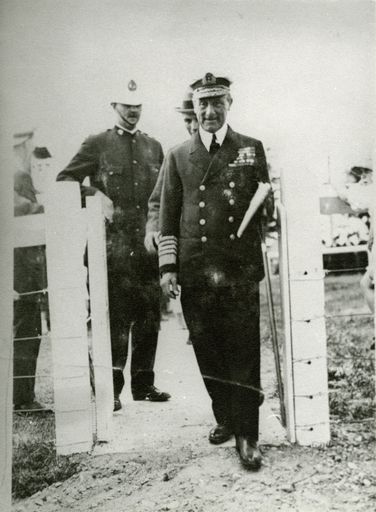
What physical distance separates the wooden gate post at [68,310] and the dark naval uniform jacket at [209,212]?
31cm

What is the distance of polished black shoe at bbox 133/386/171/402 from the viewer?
1994mm

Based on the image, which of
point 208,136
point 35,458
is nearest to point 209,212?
point 208,136

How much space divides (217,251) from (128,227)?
0.33 meters

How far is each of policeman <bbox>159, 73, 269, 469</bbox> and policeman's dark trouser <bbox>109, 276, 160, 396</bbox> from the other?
9 centimetres

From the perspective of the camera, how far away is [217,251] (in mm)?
1990

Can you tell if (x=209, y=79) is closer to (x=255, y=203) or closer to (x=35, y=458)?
(x=255, y=203)

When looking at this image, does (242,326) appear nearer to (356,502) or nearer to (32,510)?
(356,502)

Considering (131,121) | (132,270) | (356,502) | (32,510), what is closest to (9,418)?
(32,510)

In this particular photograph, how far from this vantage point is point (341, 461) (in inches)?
80.4

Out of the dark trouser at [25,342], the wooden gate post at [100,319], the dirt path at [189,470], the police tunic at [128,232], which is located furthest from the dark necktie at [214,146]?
the dark trouser at [25,342]

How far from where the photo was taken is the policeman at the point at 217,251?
1.99 m

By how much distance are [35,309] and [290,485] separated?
1101 millimetres

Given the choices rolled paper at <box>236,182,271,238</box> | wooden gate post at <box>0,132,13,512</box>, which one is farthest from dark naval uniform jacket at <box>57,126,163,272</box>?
rolled paper at <box>236,182,271,238</box>

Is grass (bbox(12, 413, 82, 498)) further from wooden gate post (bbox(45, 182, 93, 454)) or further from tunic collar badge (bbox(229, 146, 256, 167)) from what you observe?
tunic collar badge (bbox(229, 146, 256, 167))
